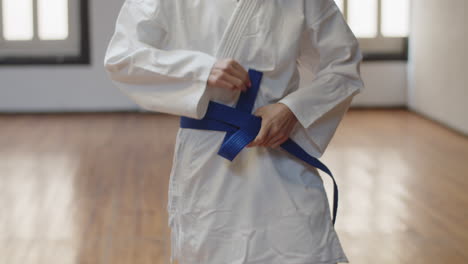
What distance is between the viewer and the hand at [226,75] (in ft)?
5.54

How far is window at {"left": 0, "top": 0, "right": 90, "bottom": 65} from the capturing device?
936 cm

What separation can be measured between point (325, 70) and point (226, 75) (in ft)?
0.96

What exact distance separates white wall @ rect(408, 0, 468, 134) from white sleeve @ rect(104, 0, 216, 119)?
243 inches

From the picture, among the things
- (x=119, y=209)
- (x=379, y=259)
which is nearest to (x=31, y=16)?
(x=119, y=209)

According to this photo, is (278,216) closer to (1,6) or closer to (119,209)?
(119,209)

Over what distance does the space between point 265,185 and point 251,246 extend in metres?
0.14

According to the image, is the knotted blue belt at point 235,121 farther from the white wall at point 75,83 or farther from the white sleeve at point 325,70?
the white wall at point 75,83

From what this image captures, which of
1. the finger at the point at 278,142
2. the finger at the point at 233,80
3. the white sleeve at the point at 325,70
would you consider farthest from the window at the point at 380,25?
the finger at the point at 233,80

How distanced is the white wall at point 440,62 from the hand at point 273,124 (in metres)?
6.05

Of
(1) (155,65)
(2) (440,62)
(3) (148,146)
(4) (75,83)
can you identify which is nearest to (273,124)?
(1) (155,65)

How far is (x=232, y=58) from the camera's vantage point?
5.85 feet

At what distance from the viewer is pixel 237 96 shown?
1.83 meters

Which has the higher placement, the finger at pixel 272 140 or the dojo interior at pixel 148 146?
the finger at pixel 272 140

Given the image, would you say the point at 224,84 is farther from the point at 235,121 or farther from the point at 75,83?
the point at 75,83
